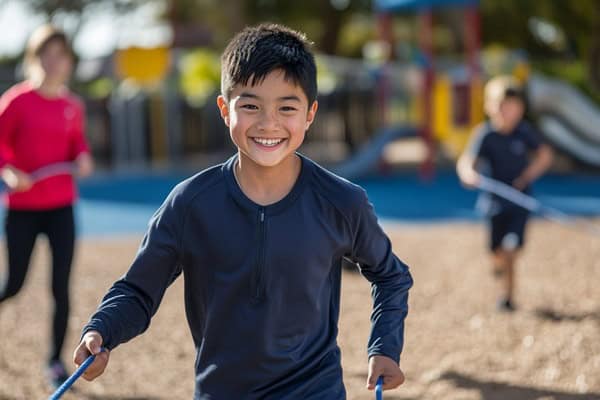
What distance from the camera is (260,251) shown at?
8.57 ft

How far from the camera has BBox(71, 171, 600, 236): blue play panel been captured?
514 inches

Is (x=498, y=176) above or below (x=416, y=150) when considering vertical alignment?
above

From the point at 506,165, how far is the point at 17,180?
12.1 ft

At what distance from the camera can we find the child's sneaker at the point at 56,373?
5.18 m

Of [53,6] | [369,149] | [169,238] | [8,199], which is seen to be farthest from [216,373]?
[53,6]

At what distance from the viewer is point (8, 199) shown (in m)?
5.24

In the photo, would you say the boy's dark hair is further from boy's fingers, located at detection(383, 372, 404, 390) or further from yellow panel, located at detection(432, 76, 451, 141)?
yellow panel, located at detection(432, 76, 451, 141)

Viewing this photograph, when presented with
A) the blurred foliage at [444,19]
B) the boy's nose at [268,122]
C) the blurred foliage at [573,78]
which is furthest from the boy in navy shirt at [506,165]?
the blurred foliage at [444,19]

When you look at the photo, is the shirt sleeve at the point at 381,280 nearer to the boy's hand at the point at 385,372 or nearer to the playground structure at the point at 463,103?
the boy's hand at the point at 385,372

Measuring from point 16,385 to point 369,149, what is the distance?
1300 centimetres

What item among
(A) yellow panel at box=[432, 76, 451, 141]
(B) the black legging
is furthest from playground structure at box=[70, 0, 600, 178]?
(B) the black legging

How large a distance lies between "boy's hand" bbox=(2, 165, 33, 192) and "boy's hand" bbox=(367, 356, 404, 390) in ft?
9.55

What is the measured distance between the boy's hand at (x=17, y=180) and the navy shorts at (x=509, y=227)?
3580 millimetres

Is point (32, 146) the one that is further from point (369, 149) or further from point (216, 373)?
point (369, 149)
